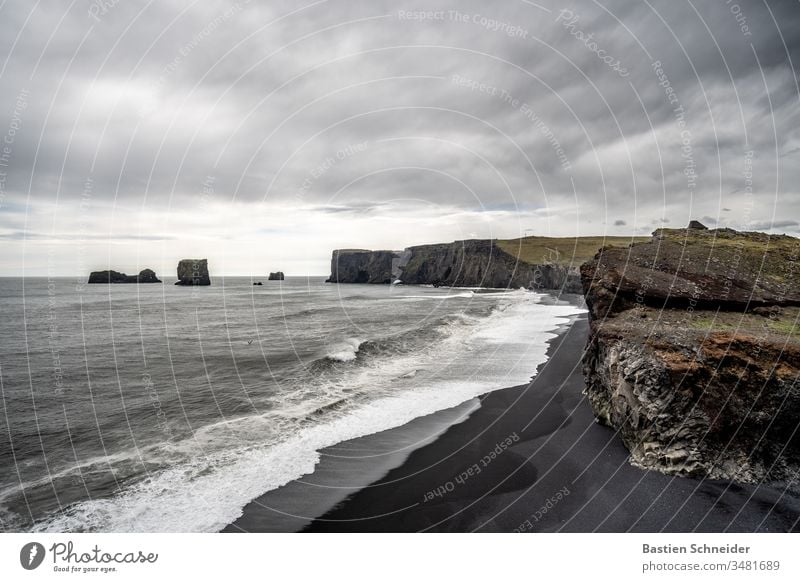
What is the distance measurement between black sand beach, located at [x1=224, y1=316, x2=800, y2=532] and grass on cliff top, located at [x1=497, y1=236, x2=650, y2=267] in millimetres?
121134

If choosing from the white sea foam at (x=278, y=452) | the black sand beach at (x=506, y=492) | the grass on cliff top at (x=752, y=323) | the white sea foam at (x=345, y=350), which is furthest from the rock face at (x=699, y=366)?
the white sea foam at (x=345, y=350)

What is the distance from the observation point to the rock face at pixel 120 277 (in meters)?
163

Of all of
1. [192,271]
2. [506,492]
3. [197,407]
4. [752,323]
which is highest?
[192,271]

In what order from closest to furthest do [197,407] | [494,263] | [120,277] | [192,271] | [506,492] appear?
[506,492]
[197,407]
[494,263]
[192,271]
[120,277]

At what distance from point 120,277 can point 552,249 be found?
200772 mm

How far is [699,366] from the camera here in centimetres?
876

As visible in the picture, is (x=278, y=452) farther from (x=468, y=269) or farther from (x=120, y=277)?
(x=120, y=277)

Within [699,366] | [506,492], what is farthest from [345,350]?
[699,366]

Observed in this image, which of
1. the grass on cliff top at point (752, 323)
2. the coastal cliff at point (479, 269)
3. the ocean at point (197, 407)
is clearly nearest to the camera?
the ocean at point (197, 407)

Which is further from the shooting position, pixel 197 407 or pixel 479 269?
pixel 479 269

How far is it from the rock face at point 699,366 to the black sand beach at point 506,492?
690mm

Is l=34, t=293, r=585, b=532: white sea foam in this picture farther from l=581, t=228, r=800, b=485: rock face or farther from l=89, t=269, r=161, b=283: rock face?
l=89, t=269, r=161, b=283: rock face

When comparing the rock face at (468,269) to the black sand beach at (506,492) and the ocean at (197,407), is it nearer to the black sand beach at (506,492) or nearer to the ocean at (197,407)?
the ocean at (197,407)
